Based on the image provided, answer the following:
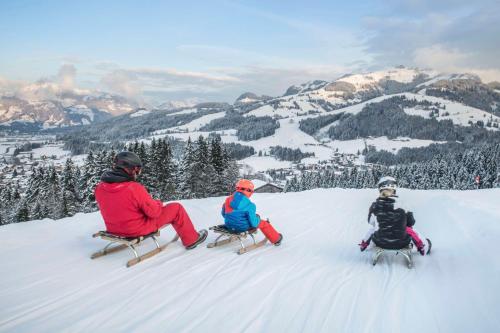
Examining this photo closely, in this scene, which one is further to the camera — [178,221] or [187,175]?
[187,175]

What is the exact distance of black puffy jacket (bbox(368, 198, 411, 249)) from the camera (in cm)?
791

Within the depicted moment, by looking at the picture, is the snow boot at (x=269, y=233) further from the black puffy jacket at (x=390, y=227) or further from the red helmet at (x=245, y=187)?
the black puffy jacket at (x=390, y=227)

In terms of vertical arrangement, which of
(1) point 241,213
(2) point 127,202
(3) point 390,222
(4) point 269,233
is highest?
(2) point 127,202

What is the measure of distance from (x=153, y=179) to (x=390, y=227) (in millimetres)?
38978

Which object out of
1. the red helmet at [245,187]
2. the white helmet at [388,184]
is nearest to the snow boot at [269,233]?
the red helmet at [245,187]

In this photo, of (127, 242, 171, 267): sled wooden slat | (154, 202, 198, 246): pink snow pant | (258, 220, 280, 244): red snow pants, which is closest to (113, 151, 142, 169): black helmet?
(154, 202, 198, 246): pink snow pant

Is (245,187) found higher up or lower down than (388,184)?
lower down

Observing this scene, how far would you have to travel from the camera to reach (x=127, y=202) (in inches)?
286

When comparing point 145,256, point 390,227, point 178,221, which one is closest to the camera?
point 145,256

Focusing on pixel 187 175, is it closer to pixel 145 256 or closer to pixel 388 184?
pixel 145 256

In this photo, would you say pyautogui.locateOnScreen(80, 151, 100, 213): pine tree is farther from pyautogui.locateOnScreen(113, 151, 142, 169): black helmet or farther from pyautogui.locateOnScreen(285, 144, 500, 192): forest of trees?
pyautogui.locateOnScreen(285, 144, 500, 192): forest of trees

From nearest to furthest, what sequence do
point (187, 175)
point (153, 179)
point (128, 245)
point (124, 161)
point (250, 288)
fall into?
1. point (250, 288)
2. point (124, 161)
3. point (128, 245)
4. point (153, 179)
5. point (187, 175)

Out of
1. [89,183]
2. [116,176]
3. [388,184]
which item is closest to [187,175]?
[89,183]

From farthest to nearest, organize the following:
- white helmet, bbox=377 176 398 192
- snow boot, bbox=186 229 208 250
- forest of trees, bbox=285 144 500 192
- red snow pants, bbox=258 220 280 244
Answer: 1. forest of trees, bbox=285 144 500 192
2. red snow pants, bbox=258 220 280 244
3. snow boot, bbox=186 229 208 250
4. white helmet, bbox=377 176 398 192
